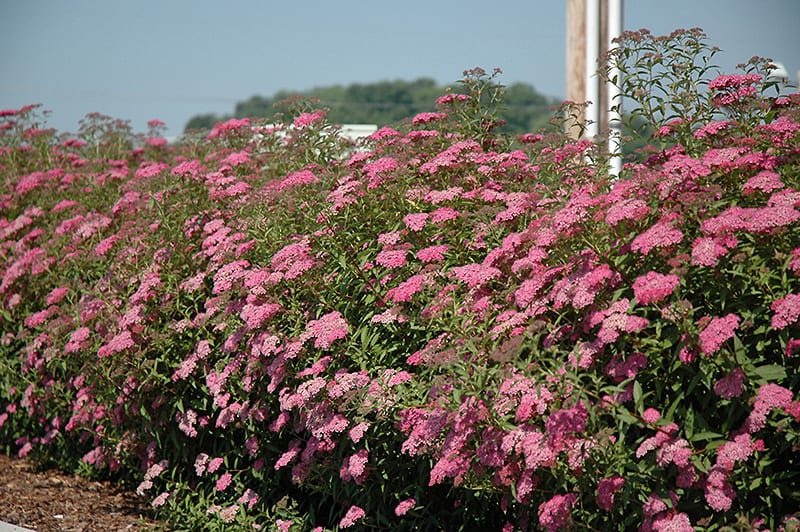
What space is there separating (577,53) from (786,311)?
20.3 ft

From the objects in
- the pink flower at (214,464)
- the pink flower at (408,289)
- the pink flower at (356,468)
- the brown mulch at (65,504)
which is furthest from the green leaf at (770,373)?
the brown mulch at (65,504)

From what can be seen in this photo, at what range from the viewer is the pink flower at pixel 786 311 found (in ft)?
9.01

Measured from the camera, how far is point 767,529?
2914 millimetres

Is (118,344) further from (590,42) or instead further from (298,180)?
(590,42)

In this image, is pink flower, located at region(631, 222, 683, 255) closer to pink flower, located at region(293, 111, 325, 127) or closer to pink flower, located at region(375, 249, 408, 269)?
pink flower, located at region(375, 249, 408, 269)

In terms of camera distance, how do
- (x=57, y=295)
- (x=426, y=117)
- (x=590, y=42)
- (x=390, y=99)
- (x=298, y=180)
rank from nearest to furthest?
1. (x=298, y=180)
2. (x=426, y=117)
3. (x=57, y=295)
4. (x=590, y=42)
5. (x=390, y=99)

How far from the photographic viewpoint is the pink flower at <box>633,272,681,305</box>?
2.86 meters

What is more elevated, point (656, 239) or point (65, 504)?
point (656, 239)

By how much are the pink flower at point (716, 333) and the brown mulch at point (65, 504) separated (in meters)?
3.04

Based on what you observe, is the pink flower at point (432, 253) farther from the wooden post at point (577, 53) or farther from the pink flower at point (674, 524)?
the wooden post at point (577, 53)

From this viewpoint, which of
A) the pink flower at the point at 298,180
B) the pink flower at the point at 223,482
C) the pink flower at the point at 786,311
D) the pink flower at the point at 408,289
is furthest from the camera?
the pink flower at the point at 223,482

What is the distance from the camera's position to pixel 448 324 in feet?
11.5

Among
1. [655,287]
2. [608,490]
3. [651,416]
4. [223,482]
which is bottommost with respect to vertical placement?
[223,482]

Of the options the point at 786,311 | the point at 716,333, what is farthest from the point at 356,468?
the point at 786,311
